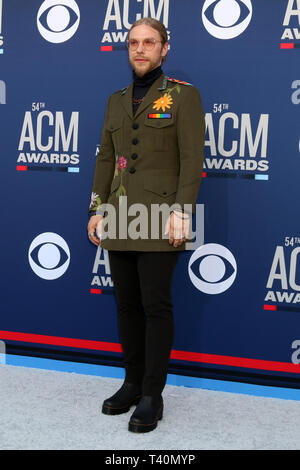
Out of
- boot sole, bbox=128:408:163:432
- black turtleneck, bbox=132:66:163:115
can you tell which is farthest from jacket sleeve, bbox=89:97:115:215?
boot sole, bbox=128:408:163:432

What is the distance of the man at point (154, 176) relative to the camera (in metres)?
1.82

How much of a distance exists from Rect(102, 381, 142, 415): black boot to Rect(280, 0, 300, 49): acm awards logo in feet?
5.23

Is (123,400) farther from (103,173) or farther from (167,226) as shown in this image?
(103,173)

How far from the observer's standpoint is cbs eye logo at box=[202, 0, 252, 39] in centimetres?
221

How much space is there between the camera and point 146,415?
6.01 feet

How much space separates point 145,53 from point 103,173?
51cm

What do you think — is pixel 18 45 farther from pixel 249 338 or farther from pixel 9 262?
pixel 249 338

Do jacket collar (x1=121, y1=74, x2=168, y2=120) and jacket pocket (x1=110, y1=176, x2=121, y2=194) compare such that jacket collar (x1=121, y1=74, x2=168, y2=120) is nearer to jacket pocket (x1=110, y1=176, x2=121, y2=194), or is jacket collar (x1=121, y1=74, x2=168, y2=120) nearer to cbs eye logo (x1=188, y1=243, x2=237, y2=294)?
jacket pocket (x1=110, y1=176, x2=121, y2=194)

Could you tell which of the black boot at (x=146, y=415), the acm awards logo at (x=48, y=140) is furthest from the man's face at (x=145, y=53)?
the black boot at (x=146, y=415)

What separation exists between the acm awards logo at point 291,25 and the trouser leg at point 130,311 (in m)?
1.15

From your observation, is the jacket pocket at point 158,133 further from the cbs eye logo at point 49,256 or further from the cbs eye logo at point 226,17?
the cbs eye logo at point 49,256

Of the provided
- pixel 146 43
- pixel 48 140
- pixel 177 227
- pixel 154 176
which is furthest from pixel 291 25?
pixel 48 140

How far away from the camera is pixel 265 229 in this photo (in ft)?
7.38

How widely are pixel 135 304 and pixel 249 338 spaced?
62cm
